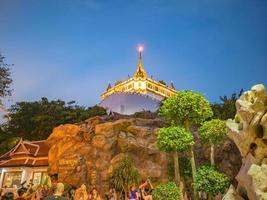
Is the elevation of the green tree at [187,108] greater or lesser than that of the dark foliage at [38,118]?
lesser

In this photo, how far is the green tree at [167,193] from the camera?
489 inches

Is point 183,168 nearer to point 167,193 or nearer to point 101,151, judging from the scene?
point 167,193

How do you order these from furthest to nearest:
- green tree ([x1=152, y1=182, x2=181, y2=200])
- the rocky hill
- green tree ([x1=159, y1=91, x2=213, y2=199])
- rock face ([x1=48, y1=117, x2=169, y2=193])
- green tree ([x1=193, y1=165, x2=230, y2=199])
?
rock face ([x1=48, y1=117, x2=169, y2=193]), the rocky hill, green tree ([x1=159, y1=91, x2=213, y2=199]), green tree ([x1=152, y1=182, x2=181, y2=200]), green tree ([x1=193, y1=165, x2=230, y2=199])

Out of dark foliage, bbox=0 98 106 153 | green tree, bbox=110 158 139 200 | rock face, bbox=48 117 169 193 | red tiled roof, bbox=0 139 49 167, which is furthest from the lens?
dark foliage, bbox=0 98 106 153

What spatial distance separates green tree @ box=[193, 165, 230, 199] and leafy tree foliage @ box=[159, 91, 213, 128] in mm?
3081

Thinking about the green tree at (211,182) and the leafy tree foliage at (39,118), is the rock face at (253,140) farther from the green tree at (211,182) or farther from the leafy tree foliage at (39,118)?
the leafy tree foliage at (39,118)

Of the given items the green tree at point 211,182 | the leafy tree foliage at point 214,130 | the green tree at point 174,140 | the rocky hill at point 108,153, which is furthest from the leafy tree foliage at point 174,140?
the rocky hill at point 108,153

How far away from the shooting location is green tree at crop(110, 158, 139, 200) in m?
17.9

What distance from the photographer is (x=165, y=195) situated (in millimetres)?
12453

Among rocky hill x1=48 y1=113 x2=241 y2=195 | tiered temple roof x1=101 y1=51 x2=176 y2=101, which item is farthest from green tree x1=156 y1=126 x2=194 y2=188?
tiered temple roof x1=101 y1=51 x2=176 y2=101

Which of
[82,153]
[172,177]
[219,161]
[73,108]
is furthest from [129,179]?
[73,108]

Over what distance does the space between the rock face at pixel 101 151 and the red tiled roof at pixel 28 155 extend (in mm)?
1446

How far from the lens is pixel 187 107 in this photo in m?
14.3

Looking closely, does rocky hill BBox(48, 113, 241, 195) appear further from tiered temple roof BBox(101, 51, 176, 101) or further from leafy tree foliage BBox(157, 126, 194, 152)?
tiered temple roof BBox(101, 51, 176, 101)
